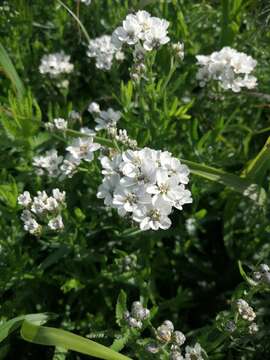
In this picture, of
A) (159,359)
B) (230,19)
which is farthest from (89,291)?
(230,19)

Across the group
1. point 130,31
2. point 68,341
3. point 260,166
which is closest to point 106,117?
point 130,31

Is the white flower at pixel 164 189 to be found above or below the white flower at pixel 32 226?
above

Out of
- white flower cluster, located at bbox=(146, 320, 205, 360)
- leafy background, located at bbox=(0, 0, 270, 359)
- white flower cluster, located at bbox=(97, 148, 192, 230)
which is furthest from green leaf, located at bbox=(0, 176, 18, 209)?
white flower cluster, located at bbox=(146, 320, 205, 360)

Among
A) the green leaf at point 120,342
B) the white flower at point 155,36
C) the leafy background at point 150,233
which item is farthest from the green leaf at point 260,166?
the green leaf at point 120,342

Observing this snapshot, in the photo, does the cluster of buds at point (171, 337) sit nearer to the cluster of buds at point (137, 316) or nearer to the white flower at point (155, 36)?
the cluster of buds at point (137, 316)

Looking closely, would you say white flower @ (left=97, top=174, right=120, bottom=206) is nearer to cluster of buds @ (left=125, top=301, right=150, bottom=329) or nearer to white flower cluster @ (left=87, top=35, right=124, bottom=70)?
cluster of buds @ (left=125, top=301, right=150, bottom=329)

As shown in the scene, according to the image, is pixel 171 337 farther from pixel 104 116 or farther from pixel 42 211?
pixel 104 116
